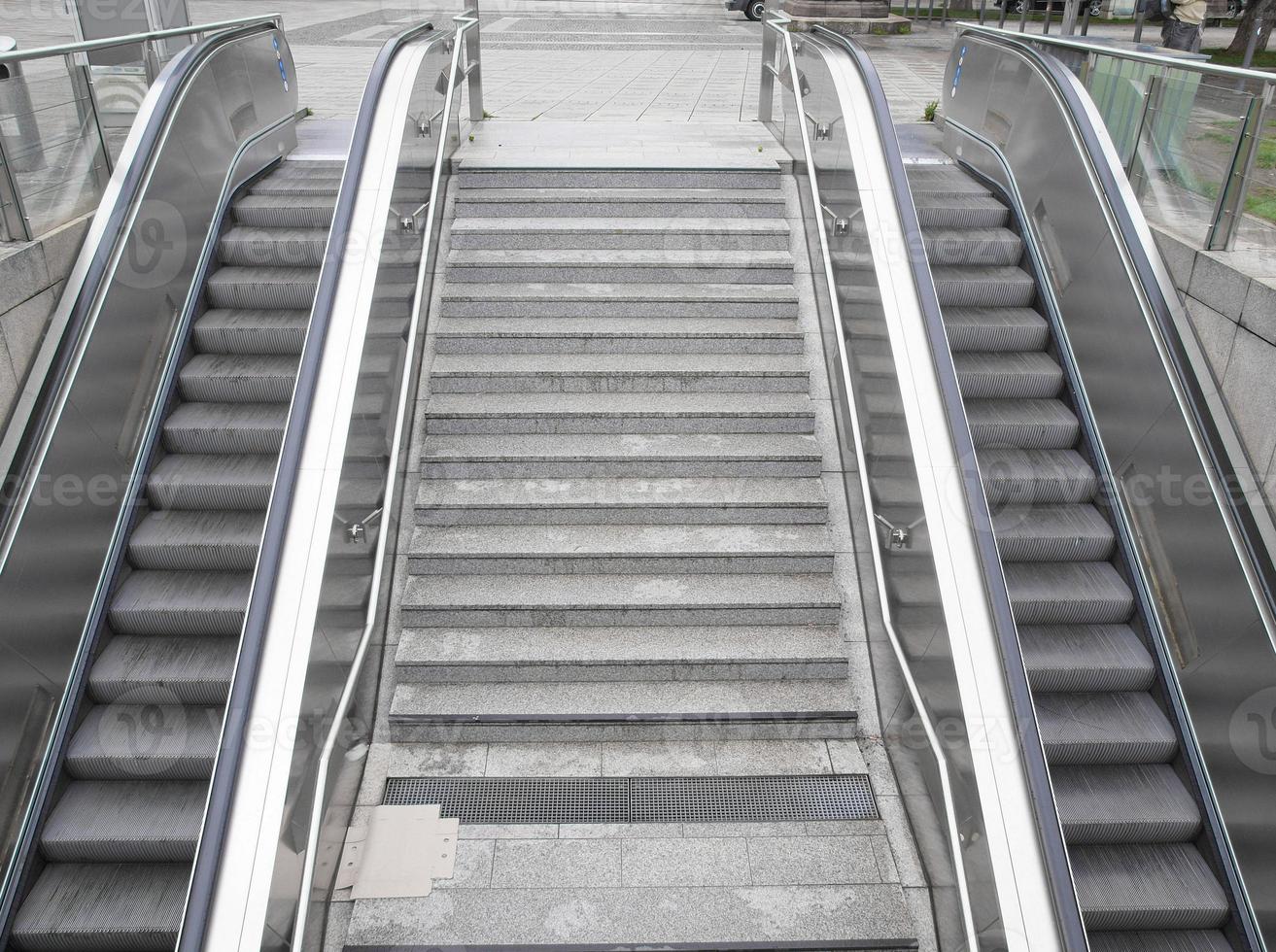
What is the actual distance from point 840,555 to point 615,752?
168 centimetres

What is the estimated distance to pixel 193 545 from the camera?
16.1 ft

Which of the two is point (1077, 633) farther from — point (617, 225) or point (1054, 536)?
point (617, 225)

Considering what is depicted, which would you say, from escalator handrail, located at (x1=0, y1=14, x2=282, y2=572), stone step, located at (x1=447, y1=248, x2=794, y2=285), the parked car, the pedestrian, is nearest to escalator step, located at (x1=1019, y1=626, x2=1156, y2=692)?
stone step, located at (x1=447, y1=248, x2=794, y2=285)

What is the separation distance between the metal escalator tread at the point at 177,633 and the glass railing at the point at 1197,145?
4.89 metres

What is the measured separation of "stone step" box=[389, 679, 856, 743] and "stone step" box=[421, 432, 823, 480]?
4.45ft

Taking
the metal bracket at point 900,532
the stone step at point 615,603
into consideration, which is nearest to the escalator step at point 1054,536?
the metal bracket at point 900,532

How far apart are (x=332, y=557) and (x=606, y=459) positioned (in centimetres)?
197

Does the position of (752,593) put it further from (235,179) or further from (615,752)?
(235,179)

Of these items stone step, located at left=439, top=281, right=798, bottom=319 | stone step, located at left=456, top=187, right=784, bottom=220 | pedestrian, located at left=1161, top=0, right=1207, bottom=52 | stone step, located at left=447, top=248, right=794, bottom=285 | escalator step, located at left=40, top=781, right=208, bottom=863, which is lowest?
escalator step, located at left=40, top=781, right=208, bottom=863

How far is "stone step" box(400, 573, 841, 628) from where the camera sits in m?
5.15

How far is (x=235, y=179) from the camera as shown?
659 cm

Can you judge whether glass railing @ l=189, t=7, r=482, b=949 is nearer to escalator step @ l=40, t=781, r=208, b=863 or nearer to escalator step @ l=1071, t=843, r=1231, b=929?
escalator step @ l=40, t=781, r=208, b=863

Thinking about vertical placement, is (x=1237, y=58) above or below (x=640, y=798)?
above

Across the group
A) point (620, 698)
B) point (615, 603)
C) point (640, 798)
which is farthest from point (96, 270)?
point (640, 798)
